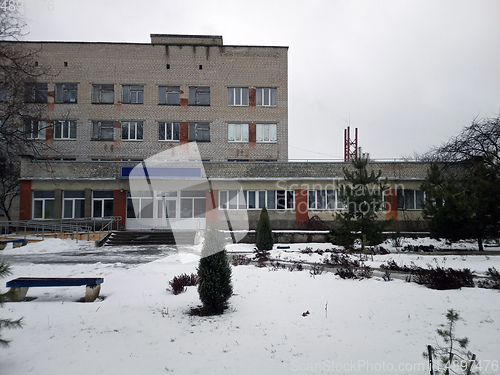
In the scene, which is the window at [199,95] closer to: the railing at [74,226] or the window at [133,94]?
the window at [133,94]

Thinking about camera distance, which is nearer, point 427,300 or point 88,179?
point 427,300

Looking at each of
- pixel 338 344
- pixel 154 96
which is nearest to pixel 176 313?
pixel 338 344

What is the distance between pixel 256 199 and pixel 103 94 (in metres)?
17.7

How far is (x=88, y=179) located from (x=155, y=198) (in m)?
4.87

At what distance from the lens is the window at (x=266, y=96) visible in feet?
107

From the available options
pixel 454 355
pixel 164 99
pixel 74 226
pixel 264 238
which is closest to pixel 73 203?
pixel 74 226

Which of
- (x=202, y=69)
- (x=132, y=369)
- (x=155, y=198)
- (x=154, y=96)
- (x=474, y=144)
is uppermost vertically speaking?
(x=202, y=69)

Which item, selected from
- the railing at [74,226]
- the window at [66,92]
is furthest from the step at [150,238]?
the window at [66,92]

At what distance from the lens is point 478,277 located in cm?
873

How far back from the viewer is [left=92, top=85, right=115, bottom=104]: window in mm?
32062

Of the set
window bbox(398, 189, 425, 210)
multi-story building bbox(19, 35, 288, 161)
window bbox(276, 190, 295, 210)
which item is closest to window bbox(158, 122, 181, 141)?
multi-story building bbox(19, 35, 288, 161)

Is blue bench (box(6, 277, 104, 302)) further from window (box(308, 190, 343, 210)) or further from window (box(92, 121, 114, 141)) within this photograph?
window (box(92, 121, 114, 141))

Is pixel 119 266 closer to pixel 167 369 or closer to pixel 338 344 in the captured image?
pixel 167 369

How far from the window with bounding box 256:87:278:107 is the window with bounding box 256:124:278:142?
206cm
